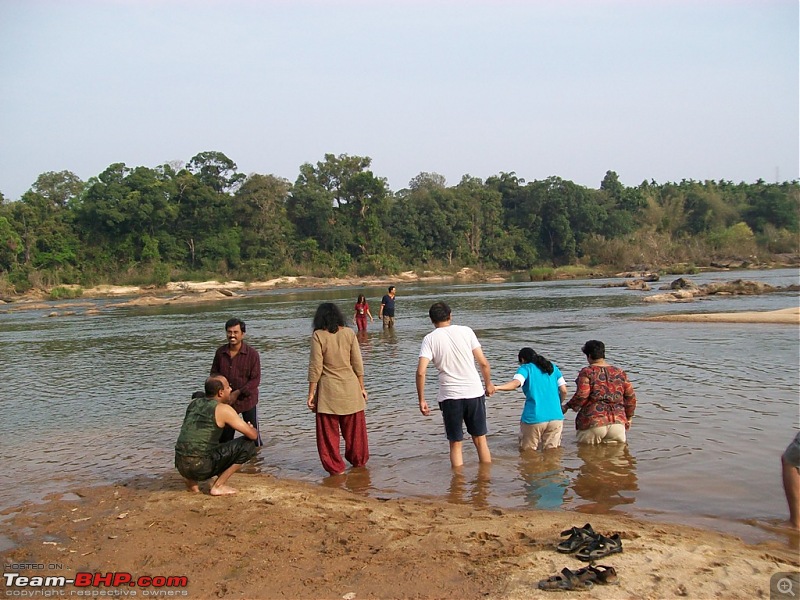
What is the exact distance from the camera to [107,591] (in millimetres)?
4258

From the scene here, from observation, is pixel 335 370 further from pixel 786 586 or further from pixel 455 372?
pixel 786 586

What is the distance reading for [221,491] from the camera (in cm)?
611

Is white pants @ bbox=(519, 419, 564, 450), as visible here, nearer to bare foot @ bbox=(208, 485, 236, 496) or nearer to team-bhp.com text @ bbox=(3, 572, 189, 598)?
bare foot @ bbox=(208, 485, 236, 496)

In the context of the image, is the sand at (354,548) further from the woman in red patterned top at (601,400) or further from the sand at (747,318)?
the sand at (747,318)

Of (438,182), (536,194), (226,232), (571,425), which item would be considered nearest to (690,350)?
(571,425)

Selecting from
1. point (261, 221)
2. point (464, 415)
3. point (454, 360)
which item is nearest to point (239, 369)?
point (454, 360)

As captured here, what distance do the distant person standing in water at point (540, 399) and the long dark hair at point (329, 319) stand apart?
1.87 meters

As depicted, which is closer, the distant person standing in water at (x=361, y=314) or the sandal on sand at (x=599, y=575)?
the sandal on sand at (x=599, y=575)

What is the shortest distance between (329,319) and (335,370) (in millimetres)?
519

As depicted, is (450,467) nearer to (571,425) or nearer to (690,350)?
(571,425)

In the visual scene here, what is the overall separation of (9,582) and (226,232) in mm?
72345

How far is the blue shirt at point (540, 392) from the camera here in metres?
7.04

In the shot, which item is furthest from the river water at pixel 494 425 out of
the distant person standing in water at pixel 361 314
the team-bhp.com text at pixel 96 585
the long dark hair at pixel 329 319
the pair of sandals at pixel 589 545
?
the team-bhp.com text at pixel 96 585

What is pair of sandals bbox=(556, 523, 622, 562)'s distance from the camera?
4164mm
